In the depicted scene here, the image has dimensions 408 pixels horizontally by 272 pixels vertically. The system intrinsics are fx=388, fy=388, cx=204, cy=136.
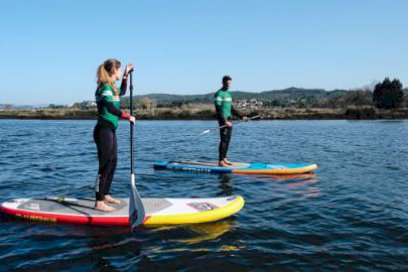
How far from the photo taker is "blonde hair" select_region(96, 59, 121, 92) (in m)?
6.95

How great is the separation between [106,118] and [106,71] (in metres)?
0.85

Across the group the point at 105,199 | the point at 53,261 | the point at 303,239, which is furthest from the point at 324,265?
the point at 105,199

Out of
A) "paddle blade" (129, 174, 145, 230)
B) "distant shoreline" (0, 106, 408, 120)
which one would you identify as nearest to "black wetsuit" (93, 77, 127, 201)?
"paddle blade" (129, 174, 145, 230)

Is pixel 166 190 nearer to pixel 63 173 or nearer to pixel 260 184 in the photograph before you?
pixel 260 184

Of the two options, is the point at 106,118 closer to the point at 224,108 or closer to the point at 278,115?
the point at 224,108

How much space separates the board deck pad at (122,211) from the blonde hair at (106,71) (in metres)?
2.39

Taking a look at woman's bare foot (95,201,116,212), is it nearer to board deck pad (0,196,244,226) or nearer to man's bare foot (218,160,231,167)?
board deck pad (0,196,244,226)

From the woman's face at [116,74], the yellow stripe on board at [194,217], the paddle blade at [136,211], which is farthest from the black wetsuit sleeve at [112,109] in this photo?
the yellow stripe on board at [194,217]

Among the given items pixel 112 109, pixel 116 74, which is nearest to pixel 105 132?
pixel 112 109

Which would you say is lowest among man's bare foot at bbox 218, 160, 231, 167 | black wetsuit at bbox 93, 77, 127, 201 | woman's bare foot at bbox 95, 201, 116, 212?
woman's bare foot at bbox 95, 201, 116, 212

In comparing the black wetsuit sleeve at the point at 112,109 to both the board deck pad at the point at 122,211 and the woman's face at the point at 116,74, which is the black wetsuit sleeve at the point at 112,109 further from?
the board deck pad at the point at 122,211

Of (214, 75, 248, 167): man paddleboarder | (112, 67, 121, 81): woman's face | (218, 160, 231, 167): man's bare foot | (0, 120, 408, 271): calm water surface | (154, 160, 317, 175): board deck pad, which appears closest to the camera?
(0, 120, 408, 271): calm water surface

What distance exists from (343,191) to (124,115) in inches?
238

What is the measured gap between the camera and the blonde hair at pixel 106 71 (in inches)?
274
